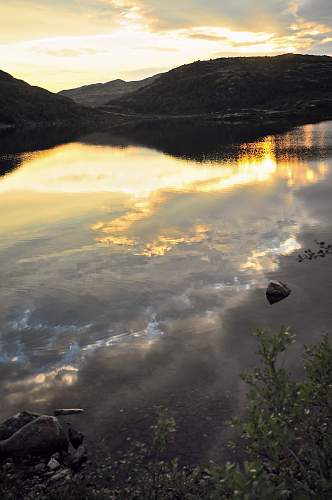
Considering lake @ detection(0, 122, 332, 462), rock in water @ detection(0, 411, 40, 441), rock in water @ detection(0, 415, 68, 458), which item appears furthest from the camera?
lake @ detection(0, 122, 332, 462)

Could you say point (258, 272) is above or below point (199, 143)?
below

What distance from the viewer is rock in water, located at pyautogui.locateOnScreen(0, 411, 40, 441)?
15.8m

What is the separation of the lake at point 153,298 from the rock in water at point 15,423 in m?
1.30

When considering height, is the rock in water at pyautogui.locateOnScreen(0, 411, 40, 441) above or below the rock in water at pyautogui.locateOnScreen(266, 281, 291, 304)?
below

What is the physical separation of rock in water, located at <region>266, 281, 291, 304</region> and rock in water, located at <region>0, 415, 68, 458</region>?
570 inches

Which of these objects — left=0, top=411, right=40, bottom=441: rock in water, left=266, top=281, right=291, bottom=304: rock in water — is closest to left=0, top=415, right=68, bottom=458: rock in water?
left=0, top=411, right=40, bottom=441: rock in water

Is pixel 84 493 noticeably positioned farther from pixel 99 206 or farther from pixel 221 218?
pixel 99 206

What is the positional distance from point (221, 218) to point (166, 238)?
8494 millimetres

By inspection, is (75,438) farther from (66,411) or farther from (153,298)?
(153,298)

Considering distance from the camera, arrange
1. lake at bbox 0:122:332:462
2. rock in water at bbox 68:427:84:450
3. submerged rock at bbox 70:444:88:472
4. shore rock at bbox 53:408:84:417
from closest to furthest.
→ submerged rock at bbox 70:444:88:472
rock in water at bbox 68:427:84:450
shore rock at bbox 53:408:84:417
lake at bbox 0:122:332:462

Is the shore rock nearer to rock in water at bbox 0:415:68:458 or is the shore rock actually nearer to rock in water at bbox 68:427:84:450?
rock in water at bbox 68:427:84:450

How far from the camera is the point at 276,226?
135ft

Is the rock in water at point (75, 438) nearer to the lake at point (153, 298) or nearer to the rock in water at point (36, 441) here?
the rock in water at point (36, 441)

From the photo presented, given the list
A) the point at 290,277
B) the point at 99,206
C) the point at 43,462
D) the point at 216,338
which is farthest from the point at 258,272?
the point at 99,206
